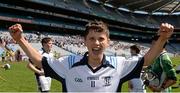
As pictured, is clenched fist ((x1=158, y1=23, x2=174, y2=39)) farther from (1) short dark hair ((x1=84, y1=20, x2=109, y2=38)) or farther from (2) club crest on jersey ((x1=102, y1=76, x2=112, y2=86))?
(2) club crest on jersey ((x1=102, y1=76, x2=112, y2=86))

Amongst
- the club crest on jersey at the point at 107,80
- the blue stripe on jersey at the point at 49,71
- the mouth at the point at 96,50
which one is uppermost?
the mouth at the point at 96,50

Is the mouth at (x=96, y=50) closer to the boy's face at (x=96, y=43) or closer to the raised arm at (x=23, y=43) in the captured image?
the boy's face at (x=96, y=43)

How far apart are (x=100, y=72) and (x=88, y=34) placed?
0.37 m

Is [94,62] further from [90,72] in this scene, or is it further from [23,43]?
[23,43]

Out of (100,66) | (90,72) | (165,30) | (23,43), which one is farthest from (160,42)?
(23,43)

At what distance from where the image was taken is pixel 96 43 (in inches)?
145

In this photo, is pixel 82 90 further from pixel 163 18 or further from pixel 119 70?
pixel 163 18

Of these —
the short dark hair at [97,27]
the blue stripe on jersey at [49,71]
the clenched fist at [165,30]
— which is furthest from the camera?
the blue stripe on jersey at [49,71]

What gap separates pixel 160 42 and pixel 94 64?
65 centimetres

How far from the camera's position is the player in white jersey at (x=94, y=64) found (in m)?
3.73

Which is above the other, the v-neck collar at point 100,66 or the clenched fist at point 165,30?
the clenched fist at point 165,30

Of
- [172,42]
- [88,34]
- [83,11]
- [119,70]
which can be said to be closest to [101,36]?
[88,34]

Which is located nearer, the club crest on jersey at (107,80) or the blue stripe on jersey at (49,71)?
the club crest on jersey at (107,80)

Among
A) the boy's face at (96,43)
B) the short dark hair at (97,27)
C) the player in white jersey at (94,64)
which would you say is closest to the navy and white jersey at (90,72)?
the player in white jersey at (94,64)
